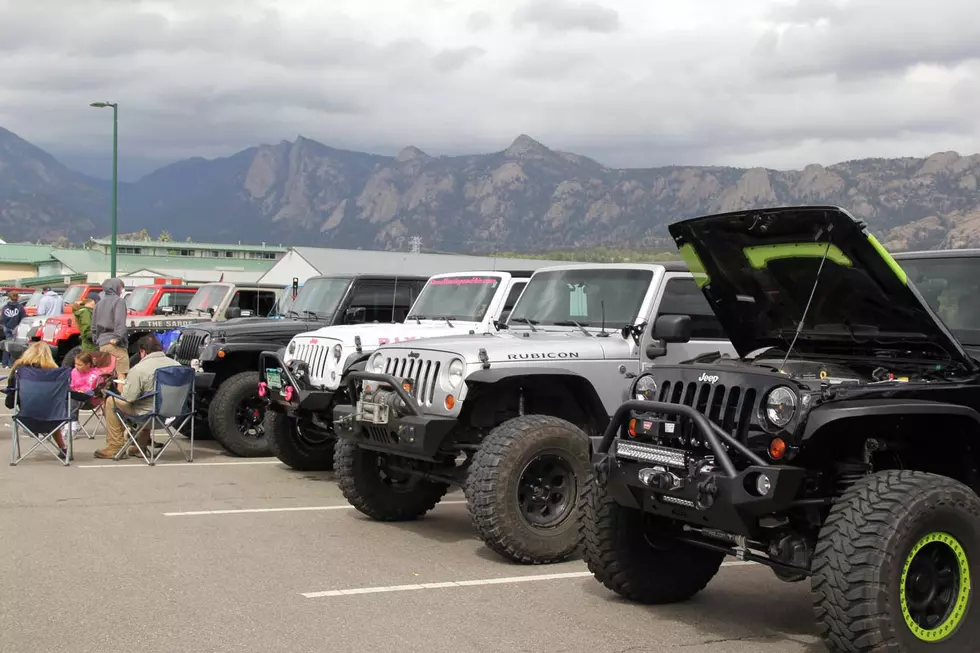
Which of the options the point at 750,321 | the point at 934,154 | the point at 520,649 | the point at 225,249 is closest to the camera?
the point at 520,649

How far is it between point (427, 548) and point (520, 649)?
249 cm

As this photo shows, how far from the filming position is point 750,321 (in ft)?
20.9

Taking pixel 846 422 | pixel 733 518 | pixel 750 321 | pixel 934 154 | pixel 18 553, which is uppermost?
pixel 934 154

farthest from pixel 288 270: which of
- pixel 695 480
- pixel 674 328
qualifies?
pixel 695 480

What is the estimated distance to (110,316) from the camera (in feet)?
48.5

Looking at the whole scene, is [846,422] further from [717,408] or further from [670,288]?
[670,288]

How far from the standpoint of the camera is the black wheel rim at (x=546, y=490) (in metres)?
7.10

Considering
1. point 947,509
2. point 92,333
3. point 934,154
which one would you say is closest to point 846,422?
point 947,509

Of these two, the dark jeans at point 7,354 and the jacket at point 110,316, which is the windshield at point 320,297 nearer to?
the jacket at point 110,316

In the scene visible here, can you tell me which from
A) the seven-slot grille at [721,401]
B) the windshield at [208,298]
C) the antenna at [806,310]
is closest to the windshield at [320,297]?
the windshield at [208,298]

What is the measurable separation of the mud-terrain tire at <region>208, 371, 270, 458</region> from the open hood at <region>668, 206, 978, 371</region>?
23.0 ft

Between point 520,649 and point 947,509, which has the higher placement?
point 947,509

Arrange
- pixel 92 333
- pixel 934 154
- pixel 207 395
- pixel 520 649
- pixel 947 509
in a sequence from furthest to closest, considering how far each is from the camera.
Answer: pixel 934 154
pixel 92 333
pixel 207 395
pixel 520 649
pixel 947 509

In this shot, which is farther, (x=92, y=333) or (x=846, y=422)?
(x=92, y=333)
